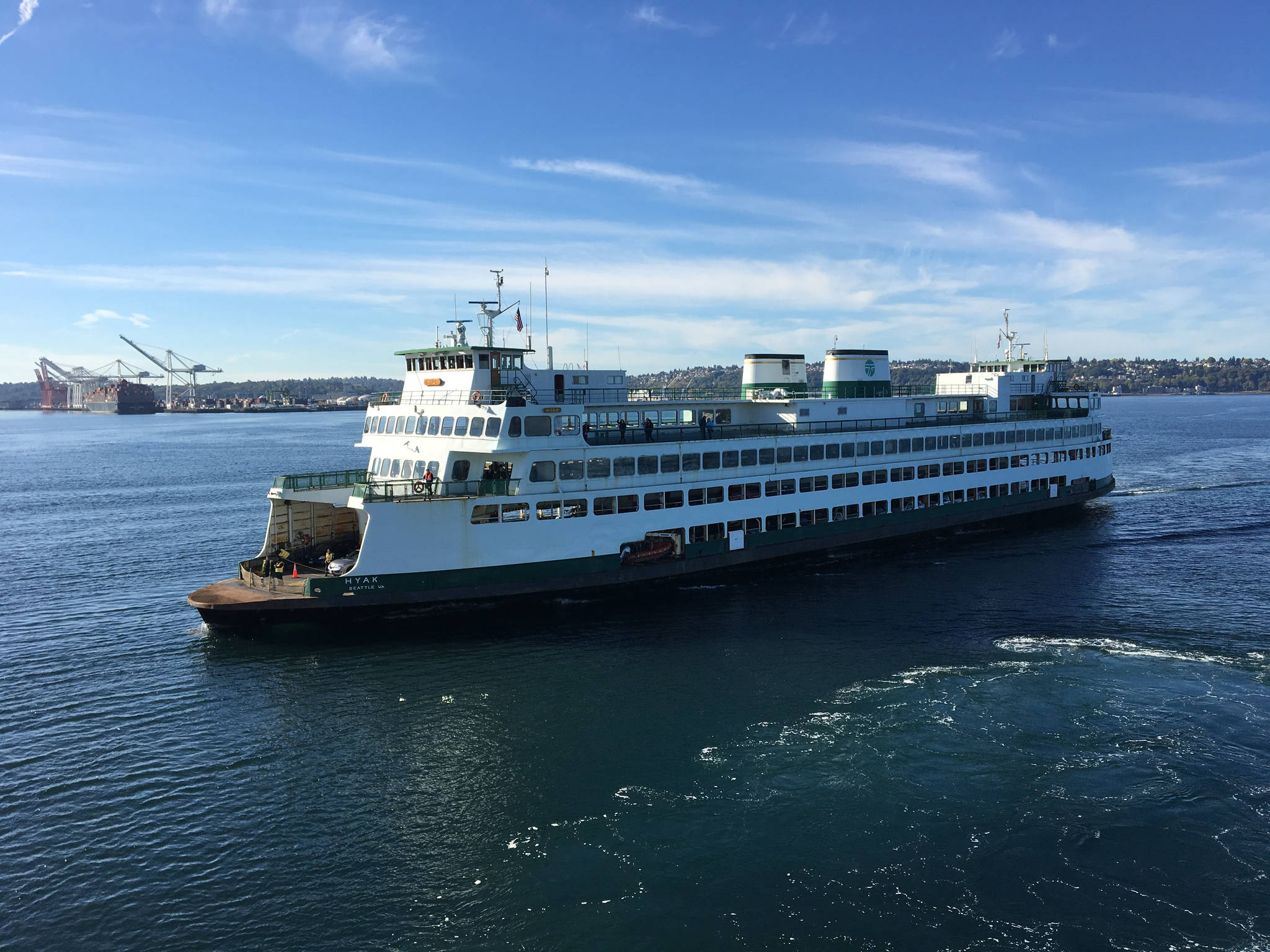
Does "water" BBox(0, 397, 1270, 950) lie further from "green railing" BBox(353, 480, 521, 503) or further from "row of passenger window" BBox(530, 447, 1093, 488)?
"row of passenger window" BBox(530, 447, 1093, 488)

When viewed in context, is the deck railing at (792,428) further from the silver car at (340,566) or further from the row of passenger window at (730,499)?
the silver car at (340,566)

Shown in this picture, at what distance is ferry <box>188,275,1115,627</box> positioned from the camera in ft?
115

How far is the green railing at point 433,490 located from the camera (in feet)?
114

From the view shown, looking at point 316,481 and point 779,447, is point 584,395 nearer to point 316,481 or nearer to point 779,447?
point 779,447

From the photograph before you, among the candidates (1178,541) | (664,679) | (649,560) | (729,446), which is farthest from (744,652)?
(1178,541)

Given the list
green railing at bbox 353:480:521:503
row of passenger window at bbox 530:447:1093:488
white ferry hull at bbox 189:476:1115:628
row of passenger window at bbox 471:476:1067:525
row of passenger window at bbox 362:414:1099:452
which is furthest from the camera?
row of passenger window at bbox 530:447:1093:488

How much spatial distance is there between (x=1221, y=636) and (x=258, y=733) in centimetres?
3710

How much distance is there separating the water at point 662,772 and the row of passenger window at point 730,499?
434cm

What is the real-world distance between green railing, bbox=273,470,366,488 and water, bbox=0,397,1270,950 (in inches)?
285

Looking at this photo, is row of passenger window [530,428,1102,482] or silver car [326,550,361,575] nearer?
silver car [326,550,361,575]

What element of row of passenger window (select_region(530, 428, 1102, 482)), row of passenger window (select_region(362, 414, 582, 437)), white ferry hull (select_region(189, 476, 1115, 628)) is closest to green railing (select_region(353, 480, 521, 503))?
row of passenger window (select_region(530, 428, 1102, 482))

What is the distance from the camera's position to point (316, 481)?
38062 millimetres

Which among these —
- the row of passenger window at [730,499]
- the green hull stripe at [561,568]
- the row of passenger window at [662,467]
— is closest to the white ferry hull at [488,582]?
the green hull stripe at [561,568]

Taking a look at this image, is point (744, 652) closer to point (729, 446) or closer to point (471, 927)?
point (729, 446)
